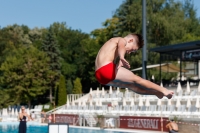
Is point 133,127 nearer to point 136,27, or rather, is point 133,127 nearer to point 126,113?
point 126,113

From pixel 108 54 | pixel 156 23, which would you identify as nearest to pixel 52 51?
pixel 156 23

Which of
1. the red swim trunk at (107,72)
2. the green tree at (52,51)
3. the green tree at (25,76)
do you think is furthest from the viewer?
the green tree at (52,51)

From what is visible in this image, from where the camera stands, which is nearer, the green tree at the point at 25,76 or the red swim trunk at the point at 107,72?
the red swim trunk at the point at 107,72

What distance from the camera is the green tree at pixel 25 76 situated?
41.7 m

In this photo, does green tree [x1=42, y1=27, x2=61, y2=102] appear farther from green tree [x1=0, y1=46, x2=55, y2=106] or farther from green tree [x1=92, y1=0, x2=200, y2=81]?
green tree [x1=92, y1=0, x2=200, y2=81]

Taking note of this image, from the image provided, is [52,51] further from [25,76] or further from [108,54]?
[108,54]

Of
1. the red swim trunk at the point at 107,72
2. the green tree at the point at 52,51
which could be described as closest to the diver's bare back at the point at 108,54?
the red swim trunk at the point at 107,72

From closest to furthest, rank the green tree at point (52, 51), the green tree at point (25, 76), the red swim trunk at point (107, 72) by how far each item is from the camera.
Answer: the red swim trunk at point (107, 72) < the green tree at point (25, 76) < the green tree at point (52, 51)

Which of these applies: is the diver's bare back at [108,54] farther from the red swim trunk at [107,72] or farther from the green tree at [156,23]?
the green tree at [156,23]

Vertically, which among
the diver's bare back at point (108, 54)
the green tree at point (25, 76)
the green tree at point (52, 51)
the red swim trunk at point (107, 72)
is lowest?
the red swim trunk at point (107, 72)

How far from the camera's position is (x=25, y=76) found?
42.2 m

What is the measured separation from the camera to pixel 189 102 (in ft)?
62.2

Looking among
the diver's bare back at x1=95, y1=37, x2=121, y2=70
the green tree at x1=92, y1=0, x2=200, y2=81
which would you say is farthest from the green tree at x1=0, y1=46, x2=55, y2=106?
the diver's bare back at x1=95, y1=37, x2=121, y2=70

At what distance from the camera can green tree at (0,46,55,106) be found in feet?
137
